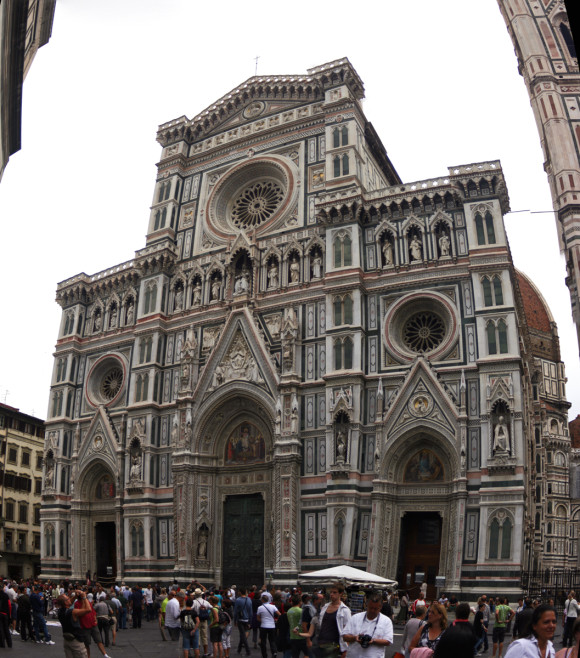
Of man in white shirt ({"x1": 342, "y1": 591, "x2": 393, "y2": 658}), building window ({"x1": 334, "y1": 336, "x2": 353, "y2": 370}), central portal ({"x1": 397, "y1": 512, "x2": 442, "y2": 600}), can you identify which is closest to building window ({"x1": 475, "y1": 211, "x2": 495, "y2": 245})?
building window ({"x1": 334, "y1": 336, "x2": 353, "y2": 370})

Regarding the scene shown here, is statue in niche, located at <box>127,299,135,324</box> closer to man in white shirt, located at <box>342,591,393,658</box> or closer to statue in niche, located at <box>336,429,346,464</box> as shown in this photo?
statue in niche, located at <box>336,429,346,464</box>

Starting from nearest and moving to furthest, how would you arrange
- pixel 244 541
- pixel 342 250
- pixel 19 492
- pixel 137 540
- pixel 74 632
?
pixel 74 632 < pixel 244 541 < pixel 342 250 < pixel 137 540 < pixel 19 492

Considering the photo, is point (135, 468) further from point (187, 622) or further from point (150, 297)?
point (187, 622)

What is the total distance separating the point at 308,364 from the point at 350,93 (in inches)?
604

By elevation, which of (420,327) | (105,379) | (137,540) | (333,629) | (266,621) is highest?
(420,327)

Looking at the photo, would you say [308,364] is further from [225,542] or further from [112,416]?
[112,416]

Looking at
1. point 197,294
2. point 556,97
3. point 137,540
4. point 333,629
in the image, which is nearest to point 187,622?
point 333,629

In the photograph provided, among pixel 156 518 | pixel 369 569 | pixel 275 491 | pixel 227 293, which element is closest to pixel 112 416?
pixel 156 518

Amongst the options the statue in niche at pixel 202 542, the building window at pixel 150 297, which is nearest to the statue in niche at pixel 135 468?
the statue in niche at pixel 202 542

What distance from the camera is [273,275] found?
34125 mm

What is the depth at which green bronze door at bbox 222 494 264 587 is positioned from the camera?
3044 cm

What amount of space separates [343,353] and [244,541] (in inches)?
391

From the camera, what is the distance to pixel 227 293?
3484 centimetres

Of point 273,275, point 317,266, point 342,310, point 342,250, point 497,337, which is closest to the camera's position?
point 497,337
